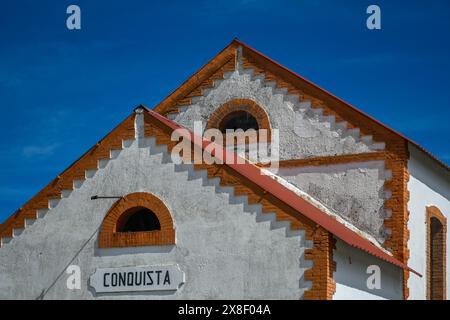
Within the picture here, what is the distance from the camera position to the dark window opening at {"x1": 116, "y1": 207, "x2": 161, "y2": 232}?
20906 mm

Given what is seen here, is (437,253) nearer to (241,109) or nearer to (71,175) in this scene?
(241,109)

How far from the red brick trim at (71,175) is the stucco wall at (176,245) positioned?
0.23m

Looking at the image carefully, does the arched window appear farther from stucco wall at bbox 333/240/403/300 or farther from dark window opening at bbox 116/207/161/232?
dark window opening at bbox 116/207/161/232

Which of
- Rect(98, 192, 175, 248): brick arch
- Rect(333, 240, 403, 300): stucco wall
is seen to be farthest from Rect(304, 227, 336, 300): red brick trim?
Rect(98, 192, 175, 248): brick arch

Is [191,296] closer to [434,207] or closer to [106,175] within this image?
[106,175]

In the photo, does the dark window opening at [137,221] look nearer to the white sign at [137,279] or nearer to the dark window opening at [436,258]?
the white sign at [137,279]

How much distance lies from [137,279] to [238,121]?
273 inches

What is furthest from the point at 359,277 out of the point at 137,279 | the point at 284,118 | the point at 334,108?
the point at 284,118

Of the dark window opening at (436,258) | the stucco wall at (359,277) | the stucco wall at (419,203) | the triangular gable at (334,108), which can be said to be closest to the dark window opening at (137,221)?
the stucco wall at (359,277)

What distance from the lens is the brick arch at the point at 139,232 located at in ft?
66.7

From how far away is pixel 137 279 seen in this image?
2039 cm

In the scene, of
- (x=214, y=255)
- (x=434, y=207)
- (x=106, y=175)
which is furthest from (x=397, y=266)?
(x=106, y=175)
